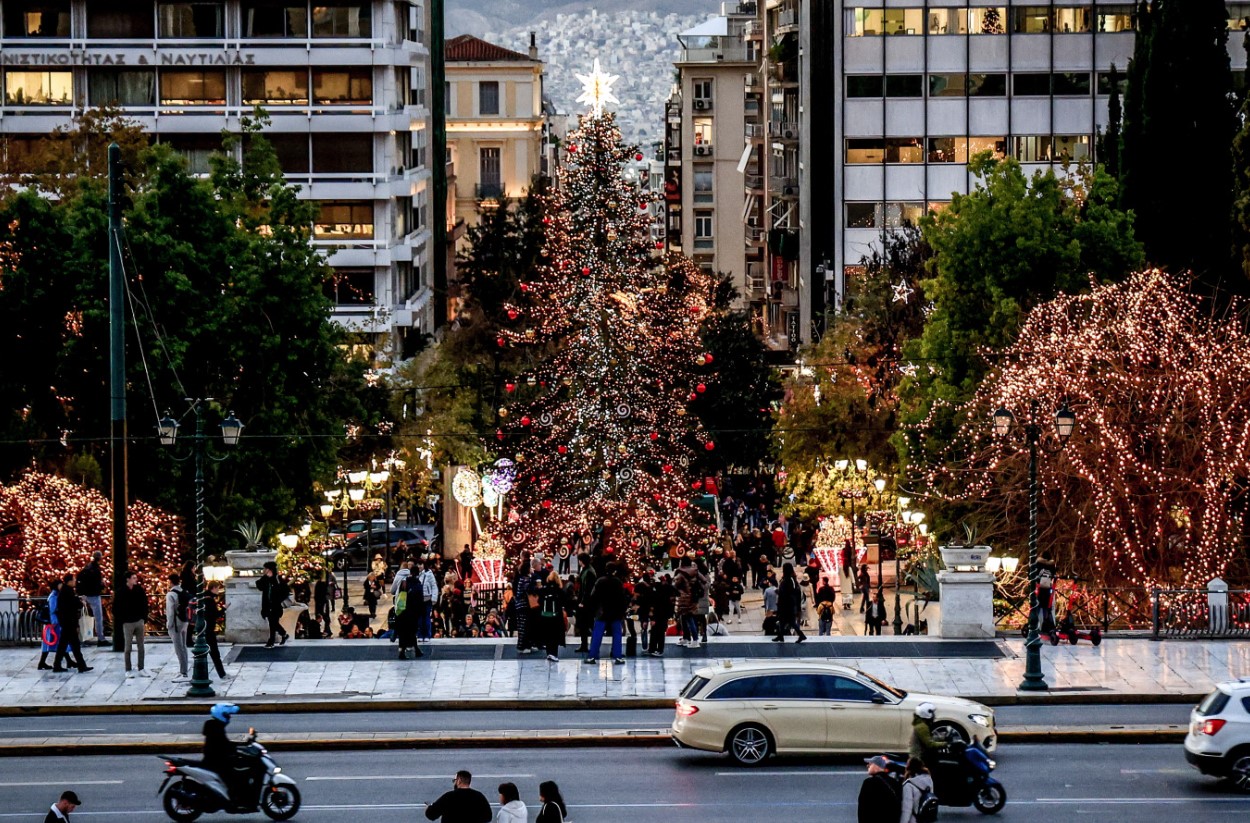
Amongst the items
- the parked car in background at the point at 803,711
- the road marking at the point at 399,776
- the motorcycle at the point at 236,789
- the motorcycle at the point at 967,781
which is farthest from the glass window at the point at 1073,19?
the motorcycle at the point at 236,789

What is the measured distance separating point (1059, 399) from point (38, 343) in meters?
23.5

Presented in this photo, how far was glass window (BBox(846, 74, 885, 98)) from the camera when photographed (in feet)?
270

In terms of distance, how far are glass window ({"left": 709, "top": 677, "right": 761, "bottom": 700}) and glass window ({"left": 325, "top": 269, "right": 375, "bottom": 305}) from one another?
48426mm

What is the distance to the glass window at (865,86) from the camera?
82.2m

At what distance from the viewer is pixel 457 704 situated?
33.1 metres

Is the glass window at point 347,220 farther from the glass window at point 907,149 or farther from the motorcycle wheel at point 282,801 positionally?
the motorcycle wheel at point 282,801

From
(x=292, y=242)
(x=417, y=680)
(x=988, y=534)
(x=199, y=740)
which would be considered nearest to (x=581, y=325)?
(x=292, y=242)

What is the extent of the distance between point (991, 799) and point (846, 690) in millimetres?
3208

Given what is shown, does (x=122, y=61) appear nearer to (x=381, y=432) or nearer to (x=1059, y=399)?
(x=381, y=432)

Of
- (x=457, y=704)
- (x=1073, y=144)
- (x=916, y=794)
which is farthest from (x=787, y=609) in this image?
(x=1073, y=144)

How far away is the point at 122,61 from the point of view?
7456 cm

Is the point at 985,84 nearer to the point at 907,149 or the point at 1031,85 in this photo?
the point at 1031,85

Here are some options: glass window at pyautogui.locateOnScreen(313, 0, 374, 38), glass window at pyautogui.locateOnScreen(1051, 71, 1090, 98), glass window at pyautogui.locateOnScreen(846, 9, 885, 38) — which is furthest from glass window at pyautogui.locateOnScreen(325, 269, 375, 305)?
glass window at pyautogui.locateOnScreen(1051, 71, 1090, 98)

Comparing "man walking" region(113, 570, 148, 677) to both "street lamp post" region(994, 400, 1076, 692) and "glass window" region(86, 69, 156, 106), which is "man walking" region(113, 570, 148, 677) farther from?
"glass window" region(86, 69, 156, 106)
